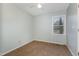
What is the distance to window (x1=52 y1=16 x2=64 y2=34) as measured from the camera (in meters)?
3.68

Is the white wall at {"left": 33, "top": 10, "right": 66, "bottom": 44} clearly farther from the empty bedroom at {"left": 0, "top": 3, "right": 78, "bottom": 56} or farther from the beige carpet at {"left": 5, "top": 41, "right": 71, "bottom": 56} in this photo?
the beige carpet at {"left": 5, "top": 41, "right": 71, "bottom": 56}

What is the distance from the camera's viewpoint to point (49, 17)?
3916 mm

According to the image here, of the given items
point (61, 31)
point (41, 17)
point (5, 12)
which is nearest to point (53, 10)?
point (41, 17)

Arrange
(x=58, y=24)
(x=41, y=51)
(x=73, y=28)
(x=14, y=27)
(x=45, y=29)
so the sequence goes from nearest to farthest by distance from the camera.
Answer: (x=73, y=28) → (x=41, y=51) → (x=14, y=27) → (x=58, y=24) → (x=45, y=29)

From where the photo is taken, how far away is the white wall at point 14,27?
2.76 meters

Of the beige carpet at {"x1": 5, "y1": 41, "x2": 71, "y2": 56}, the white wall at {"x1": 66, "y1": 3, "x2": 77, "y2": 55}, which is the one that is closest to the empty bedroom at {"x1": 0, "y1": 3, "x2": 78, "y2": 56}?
the beige carpet at {"x1": 5, "y1": 41, "x2": 71, "y2": 56}

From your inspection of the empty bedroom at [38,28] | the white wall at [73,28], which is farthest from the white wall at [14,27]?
the white wall at [73,28]

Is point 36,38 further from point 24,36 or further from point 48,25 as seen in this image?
point 48,25

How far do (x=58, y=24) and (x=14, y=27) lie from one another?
177 cm

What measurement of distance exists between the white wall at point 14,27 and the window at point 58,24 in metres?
1.09

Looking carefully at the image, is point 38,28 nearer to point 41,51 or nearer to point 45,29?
point 45,29

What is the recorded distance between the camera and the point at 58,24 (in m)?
3.72

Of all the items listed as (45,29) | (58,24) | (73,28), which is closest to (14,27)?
(45,29)

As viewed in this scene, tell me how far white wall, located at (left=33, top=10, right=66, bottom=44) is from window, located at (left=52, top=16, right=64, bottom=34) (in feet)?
0.56
